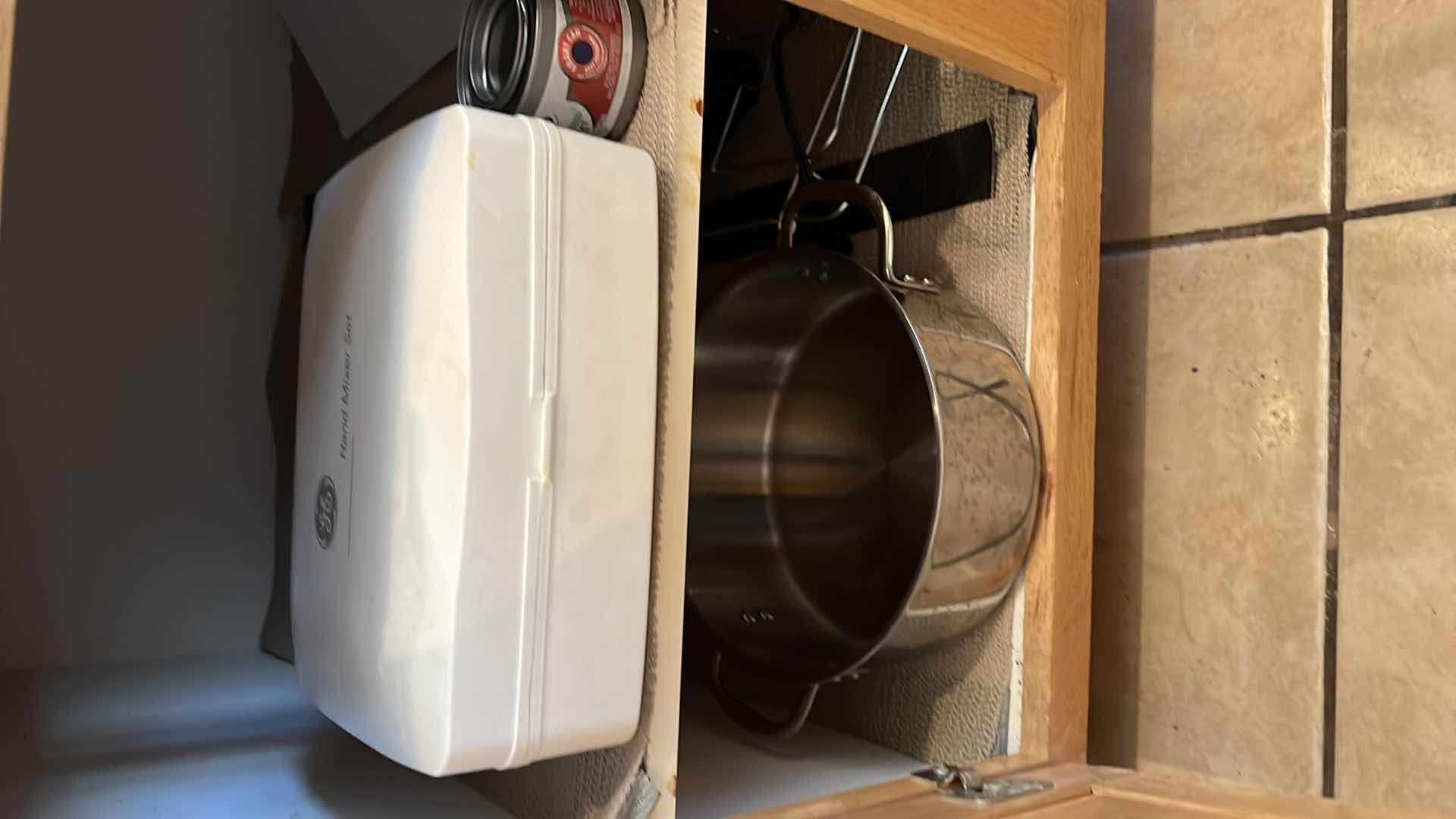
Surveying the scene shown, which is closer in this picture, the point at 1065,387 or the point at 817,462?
the point at 1065,387

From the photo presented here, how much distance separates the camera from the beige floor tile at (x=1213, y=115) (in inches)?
27.0

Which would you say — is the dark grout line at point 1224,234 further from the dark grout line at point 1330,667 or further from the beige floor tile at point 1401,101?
the dark grout line at point 1330,667

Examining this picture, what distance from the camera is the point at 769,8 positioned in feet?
2.92

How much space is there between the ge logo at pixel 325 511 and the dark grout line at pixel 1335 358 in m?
0.60

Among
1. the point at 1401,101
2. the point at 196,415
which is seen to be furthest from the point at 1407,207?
the point at 196,415

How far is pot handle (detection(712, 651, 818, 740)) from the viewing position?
69cm

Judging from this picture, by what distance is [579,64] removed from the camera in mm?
549

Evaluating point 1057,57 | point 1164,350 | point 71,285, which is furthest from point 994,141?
point 71,285

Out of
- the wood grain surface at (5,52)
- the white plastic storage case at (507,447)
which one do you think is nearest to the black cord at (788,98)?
the white plastic storage case at (507,447)

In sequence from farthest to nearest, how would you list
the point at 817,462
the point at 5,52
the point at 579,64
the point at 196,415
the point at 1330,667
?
the point at 196,415
the point at 817,462
the point at 1330,667
the point at 579,64
the point at 5,52

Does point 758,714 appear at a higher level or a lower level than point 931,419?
lower

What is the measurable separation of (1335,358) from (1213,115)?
0.19m

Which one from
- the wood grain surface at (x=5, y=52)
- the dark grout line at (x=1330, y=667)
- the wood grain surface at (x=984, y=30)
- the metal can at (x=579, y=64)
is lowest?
the dark grout line at (x=1330, y=667)

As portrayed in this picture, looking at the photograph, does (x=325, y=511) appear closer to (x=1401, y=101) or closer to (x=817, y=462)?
(x=817, y=462)
